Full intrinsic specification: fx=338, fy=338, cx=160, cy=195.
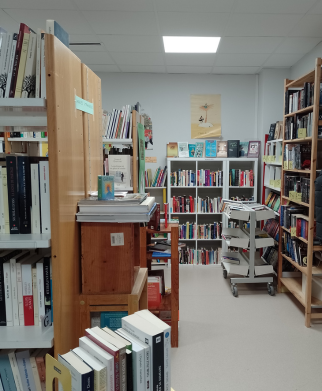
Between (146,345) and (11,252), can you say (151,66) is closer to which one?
(11,252)

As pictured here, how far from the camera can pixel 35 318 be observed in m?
1.33

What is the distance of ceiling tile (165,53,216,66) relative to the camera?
407 cm

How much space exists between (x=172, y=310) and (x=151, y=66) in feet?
10.8

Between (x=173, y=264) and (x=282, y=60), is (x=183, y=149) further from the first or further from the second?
(x=173, y=264)

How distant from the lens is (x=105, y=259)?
148 cm

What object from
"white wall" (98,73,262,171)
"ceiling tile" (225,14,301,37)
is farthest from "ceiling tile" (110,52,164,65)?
"ceiling tile" (225,14,301,37)

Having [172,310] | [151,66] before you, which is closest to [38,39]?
[172,310]

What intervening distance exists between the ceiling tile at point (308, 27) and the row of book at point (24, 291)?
303cm

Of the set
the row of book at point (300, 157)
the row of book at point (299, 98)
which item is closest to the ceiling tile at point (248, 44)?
the row of book at point (299, 98)

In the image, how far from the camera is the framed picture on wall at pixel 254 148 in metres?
4.82

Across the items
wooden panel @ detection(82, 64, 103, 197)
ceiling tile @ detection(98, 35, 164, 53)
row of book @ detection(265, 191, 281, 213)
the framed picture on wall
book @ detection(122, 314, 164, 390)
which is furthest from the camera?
the framed picture on wall

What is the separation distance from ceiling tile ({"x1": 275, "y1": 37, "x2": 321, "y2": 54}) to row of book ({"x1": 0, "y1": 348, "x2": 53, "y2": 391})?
11.9 ft

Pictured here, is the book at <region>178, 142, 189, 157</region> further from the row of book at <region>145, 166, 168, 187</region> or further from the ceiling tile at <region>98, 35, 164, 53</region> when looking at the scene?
the ceiling tile at <region>98, 35, 164, 53</region>

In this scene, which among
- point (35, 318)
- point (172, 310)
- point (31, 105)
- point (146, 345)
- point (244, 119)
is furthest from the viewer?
point (244, 119)
